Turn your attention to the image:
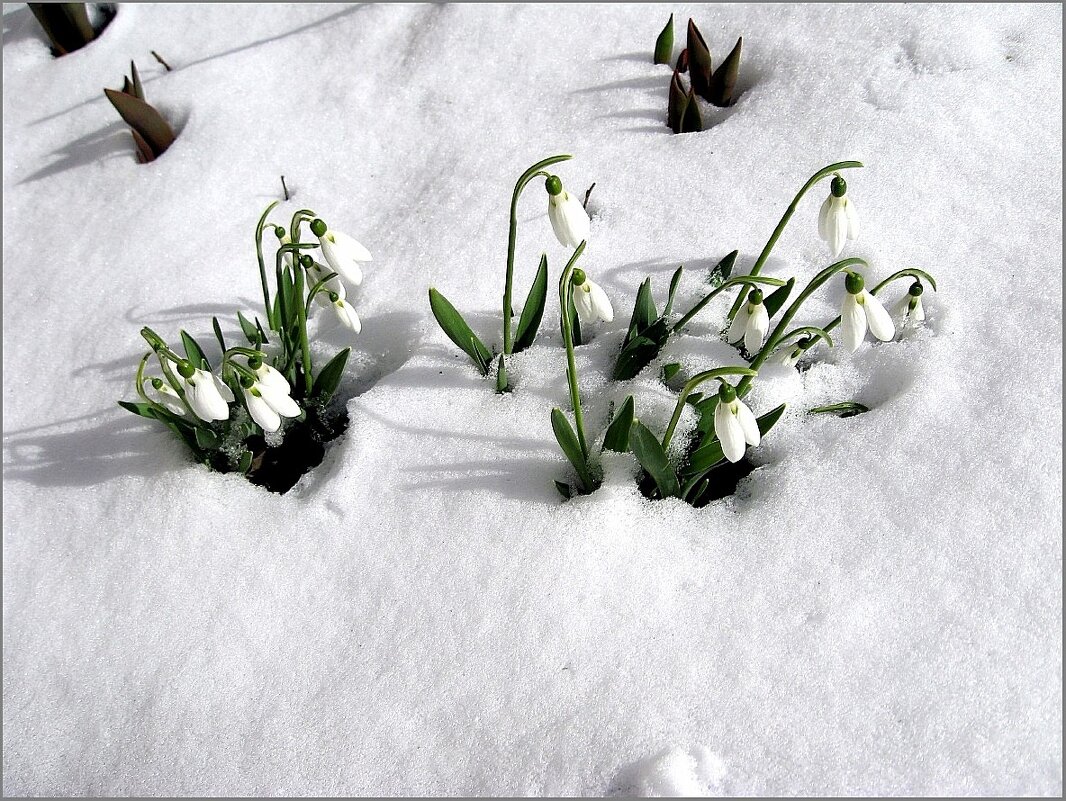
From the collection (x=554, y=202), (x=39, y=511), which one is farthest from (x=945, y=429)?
(x=39, y=511)

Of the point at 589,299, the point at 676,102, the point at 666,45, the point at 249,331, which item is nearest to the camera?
the point at 589,299

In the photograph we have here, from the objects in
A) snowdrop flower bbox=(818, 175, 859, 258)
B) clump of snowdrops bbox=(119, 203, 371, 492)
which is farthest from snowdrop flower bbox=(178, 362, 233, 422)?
snowdrop flower bbox=(818, 175, 859, 258)

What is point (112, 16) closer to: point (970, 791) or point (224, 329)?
point (224, 329)

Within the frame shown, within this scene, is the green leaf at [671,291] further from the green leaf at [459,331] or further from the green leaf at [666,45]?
the green leaf at [666,45]

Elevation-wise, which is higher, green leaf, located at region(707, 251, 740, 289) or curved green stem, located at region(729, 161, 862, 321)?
curved green stem, located at region(729, 161, 862, 321)

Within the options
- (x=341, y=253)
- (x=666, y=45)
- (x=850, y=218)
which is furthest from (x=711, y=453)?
(x=666, y=45)

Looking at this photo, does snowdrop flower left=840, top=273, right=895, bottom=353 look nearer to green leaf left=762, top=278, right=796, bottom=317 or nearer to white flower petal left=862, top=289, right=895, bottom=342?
white flower petal left=862, top=289, right=895, bottom=342

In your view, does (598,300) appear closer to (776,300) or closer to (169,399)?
(776,300)
